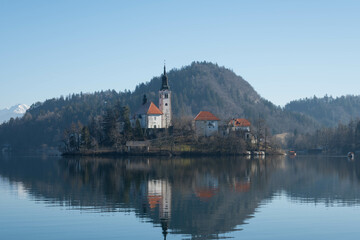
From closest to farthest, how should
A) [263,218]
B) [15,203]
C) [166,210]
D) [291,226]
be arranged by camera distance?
1. [291,226]
2. [263,218]
3. [166,210]
4. [15,203]

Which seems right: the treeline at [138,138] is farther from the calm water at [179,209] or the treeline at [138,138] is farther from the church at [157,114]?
the calm water at [179,209]

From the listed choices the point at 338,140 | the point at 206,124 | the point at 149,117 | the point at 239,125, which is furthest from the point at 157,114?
the point at 338,140

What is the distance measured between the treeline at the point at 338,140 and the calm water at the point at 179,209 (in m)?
105

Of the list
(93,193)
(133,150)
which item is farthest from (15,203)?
(133,150)

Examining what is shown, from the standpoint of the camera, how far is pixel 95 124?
137 m

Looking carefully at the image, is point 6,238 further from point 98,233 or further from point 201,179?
point 201,179

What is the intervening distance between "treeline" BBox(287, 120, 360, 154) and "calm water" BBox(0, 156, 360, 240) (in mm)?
104979

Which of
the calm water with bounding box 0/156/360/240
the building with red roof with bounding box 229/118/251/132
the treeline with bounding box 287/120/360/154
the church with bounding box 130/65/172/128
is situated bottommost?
the calm water with bounding box 0/156/360/240

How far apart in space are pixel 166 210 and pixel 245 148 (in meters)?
99.6

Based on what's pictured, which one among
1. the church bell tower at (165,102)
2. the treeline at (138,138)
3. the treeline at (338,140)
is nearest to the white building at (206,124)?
the treeline at (138,138)

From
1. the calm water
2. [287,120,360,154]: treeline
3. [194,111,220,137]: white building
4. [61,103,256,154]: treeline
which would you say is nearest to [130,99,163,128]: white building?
[61,103,256,154]: treeline

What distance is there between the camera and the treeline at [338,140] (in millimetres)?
154012

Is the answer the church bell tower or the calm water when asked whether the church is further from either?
the calm water

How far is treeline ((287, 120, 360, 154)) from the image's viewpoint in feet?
505
